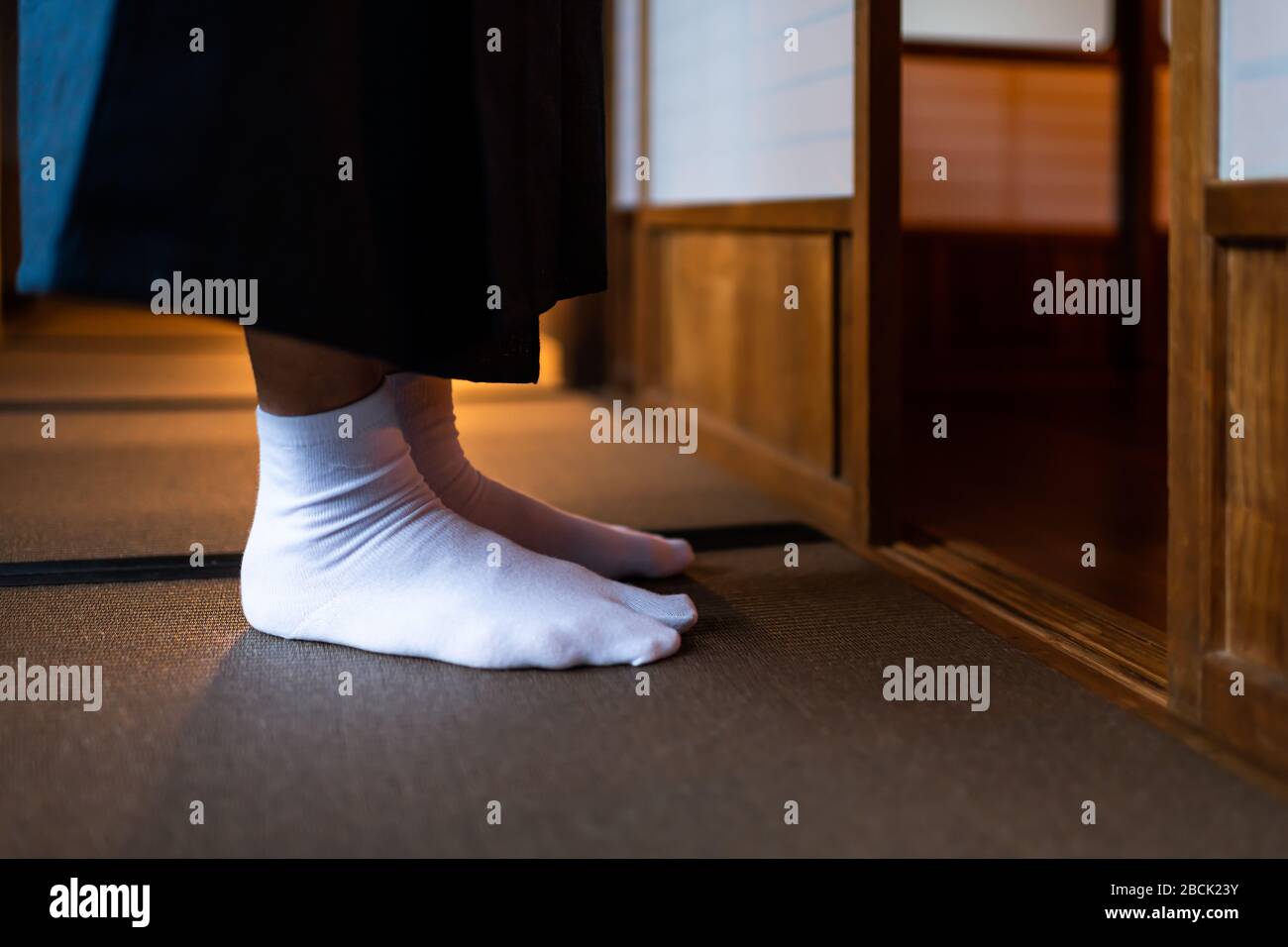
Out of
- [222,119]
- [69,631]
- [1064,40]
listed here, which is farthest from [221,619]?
[1064,40]

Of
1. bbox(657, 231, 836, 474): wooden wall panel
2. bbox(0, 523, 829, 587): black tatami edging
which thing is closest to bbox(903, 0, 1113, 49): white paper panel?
bbox(657, 231, 836, 474): wooden wall panel

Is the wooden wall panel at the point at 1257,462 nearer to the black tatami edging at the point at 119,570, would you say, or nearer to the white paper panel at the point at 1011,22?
the black tatami edging at the point at 119,570

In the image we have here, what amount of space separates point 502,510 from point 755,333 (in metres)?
0.89

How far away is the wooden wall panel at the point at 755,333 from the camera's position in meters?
1.89

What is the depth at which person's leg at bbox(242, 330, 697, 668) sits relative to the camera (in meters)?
1.10

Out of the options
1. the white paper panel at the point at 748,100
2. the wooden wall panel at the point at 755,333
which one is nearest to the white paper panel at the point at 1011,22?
the white paper panel at the point at 748,100

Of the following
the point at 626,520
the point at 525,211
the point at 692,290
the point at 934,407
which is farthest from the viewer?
the point at 934,407

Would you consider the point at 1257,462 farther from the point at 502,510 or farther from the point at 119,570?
the point at 119,570

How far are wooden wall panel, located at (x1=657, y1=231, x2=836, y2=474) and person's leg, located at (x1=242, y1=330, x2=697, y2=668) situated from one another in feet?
2.57

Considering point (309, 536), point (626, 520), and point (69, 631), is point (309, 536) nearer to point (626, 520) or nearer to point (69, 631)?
point (69, 631)

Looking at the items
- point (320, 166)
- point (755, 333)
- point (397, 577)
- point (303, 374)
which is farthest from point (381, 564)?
point (755, 333)

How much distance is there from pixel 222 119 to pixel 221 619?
47 centimetres

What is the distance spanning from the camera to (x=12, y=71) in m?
4.59

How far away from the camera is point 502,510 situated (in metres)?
1.37
